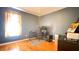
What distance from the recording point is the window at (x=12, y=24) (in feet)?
3.92

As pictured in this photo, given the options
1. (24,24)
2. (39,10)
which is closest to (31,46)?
(24,24)

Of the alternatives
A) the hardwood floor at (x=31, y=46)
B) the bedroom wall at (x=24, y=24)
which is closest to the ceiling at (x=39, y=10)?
the bedroom wall at (x=24, y=24)

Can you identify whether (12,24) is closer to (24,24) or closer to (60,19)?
(24,24)

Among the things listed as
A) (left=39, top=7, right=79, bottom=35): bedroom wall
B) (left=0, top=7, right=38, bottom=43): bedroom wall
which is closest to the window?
(left=0, top=7, right=38, bottom=43): bedroom wall

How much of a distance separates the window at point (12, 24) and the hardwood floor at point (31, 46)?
0.15 meters

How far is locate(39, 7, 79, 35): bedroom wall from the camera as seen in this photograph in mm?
1216

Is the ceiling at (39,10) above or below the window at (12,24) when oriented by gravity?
above

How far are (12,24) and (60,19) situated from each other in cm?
72

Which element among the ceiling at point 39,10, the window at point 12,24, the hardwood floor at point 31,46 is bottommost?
the hardwood floor at point 31,46

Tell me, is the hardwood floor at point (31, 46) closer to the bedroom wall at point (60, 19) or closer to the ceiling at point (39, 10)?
the bedroom wall at point (60, 19)

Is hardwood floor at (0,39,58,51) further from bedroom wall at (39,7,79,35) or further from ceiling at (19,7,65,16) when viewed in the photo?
ceiling at (19,7,65,16)

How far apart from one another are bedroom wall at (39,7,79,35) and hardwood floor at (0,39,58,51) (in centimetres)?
20

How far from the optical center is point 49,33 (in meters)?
1.29
